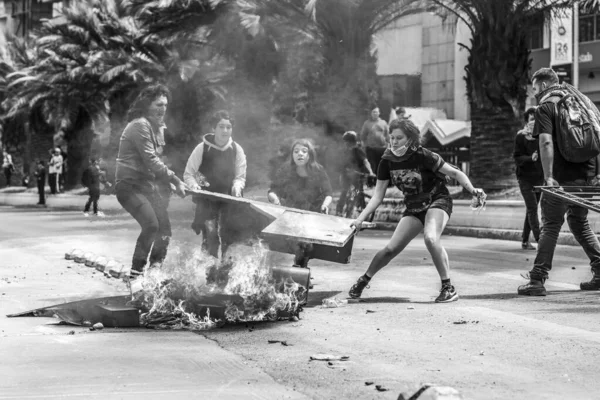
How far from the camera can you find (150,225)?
863 cm

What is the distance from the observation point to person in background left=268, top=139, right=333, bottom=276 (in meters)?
8.90

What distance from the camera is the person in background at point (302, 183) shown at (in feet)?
29.2

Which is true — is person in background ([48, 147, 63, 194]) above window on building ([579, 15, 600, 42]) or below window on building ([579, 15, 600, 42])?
below

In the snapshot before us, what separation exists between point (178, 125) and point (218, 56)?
8467 mm

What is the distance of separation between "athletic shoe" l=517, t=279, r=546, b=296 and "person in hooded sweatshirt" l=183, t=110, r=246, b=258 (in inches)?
95.6

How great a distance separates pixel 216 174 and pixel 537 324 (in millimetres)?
3410

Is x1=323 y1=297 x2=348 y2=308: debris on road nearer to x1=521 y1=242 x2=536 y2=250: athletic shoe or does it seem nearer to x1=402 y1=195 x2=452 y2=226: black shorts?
x1=402 y1=195 x2=452 y2=226: black shorts

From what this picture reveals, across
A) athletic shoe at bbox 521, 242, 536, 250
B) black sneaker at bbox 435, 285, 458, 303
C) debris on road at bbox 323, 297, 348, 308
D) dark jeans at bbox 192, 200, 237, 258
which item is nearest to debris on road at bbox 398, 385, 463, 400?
debris on road at bbox 323, 297, 348, 308

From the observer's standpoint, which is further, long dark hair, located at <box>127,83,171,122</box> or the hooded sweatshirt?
the hooded sweatshirt

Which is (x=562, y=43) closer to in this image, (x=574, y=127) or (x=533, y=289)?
(x=574, y=127)

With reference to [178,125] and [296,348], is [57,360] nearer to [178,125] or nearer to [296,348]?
[296,348]

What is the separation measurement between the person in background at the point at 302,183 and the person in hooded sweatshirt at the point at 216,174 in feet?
1.12

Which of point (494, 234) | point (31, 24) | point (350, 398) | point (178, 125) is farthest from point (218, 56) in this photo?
point (31, 24)

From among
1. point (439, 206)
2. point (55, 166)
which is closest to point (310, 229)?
point (439, 206)
